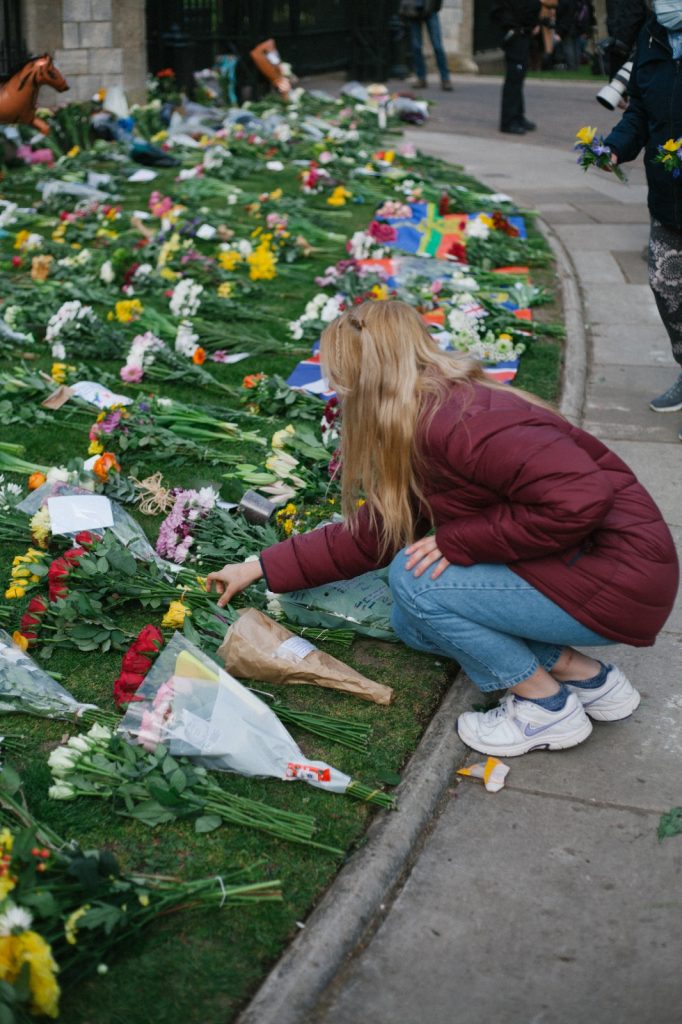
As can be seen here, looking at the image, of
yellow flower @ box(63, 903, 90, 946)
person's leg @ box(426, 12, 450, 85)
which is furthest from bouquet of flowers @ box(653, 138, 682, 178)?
person's leg @ box(426, 12, 450, 85)

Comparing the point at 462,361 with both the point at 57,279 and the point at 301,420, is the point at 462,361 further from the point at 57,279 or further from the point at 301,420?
the point at 57,279

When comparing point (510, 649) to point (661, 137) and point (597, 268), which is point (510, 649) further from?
point (597, 268)

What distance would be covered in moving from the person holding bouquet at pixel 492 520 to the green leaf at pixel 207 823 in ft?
2.49

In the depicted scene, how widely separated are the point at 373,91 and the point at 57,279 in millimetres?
9966

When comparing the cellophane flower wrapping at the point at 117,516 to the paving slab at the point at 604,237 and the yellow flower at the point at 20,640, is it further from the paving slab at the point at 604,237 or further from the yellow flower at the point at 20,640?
the paving slab at the point at 604,237

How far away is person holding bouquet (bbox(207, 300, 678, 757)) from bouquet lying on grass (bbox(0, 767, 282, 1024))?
0.88 m

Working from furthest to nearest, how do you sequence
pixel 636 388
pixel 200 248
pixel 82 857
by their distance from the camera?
pixel 200 248 → pixel 636 388 → pixel 82 857

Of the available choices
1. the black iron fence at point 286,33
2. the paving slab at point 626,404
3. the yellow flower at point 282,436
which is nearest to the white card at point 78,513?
the yellow flower at point 282,436

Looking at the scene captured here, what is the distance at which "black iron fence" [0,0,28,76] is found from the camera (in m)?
13.3

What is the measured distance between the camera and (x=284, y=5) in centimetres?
1908

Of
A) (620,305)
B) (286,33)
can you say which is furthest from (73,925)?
(286,33)

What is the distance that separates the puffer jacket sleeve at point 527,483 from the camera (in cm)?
290

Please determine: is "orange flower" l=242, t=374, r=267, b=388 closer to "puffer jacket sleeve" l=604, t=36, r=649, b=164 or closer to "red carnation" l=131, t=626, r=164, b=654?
"puffer jacket sleeve" l=604, t=36, r=649, b=164

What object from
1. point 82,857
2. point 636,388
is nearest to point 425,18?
point 636,388
